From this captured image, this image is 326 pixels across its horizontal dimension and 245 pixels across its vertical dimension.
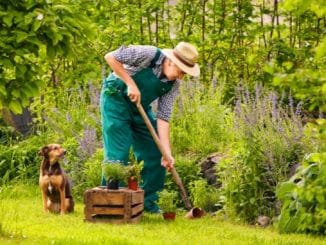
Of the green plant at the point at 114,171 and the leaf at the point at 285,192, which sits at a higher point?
the green plant at the point at 114,171

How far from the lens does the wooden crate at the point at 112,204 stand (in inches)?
317

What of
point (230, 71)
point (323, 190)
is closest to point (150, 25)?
point (230, 71)

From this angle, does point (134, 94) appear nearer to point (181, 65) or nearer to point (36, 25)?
point (181, 65)

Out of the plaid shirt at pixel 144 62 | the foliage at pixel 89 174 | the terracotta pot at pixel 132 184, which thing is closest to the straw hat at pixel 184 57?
the plaid shirt at pixel 144 62

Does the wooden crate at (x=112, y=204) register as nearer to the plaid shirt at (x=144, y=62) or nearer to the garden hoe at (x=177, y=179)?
the garden hoe at (x=177, y=179)

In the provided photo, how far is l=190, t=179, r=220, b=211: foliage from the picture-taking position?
29.8ft

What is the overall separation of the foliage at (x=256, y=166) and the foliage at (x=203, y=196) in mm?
252

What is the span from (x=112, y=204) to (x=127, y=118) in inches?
35.4

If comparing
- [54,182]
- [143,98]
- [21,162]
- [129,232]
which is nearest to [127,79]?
[143,98]

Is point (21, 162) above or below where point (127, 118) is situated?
below

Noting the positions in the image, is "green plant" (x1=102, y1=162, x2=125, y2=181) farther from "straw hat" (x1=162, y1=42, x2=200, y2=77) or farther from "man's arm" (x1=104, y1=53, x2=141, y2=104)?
"straw hat" (x1=162, y1=42, x2=200, y2=77)

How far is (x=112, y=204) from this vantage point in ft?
26.7


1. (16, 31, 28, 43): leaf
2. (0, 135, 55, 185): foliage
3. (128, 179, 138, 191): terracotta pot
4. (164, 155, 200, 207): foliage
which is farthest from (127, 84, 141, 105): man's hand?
(0, 135, 55, 185): foliage

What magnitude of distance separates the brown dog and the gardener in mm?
445
